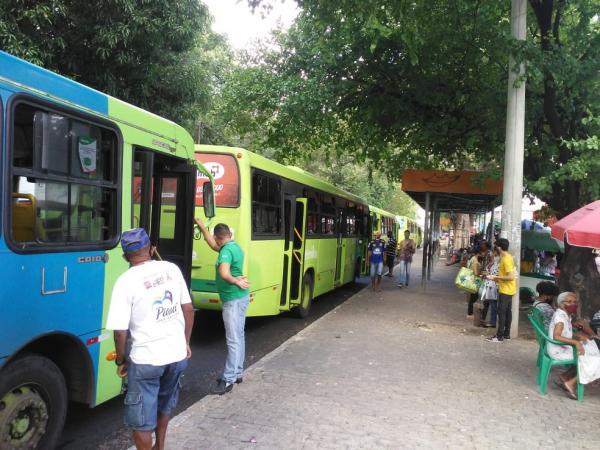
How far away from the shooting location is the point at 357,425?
469 cm

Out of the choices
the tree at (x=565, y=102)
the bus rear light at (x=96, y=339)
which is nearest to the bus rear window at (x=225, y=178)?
the bus rear light at (x=96, y=339)

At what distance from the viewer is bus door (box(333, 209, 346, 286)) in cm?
1320

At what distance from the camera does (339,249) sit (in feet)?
44.1

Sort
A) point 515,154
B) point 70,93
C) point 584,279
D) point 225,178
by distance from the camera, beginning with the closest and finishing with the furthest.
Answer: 1. point 70,93
2. point 225,178
3. point 515,154
4. point 584,279

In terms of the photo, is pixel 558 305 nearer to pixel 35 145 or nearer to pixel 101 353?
pixel 101 353

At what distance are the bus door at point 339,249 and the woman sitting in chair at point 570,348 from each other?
24.4 ft

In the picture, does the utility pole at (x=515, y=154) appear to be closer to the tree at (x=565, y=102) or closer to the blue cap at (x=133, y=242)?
the tree at (x=565, y=102)

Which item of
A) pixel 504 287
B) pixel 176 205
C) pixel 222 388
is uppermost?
pixel 176 205

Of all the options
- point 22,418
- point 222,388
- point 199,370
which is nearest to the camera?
point 22,418

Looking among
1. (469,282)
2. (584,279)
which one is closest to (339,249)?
(469,282)

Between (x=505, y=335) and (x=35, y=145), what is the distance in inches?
309

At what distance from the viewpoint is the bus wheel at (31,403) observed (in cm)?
326

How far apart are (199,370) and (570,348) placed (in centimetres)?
437

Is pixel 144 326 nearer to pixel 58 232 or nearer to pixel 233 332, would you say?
pixel 58 232
